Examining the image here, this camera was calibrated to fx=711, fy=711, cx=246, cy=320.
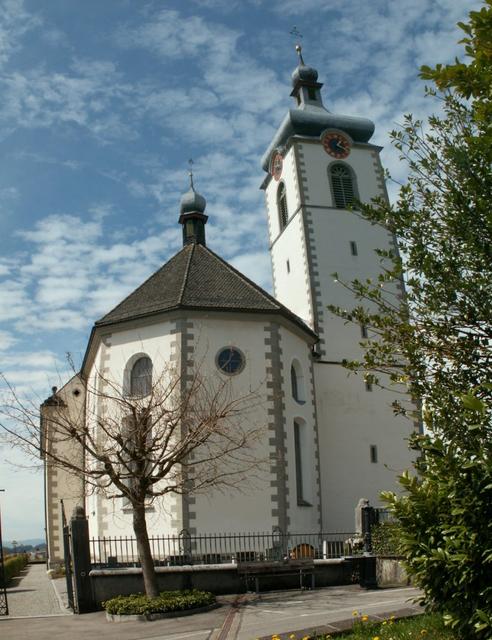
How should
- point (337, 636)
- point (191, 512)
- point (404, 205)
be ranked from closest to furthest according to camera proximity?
point (404, 205)
point (337, 636)
point (191, 512)

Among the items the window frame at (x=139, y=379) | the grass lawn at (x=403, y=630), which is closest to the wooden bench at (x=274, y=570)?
the grass lawn at (x=403, y=630)

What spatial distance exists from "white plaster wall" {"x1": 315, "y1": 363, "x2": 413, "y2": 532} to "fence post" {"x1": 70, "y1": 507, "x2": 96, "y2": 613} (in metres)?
11.3

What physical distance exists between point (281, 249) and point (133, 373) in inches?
432

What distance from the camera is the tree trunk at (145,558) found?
13.7m

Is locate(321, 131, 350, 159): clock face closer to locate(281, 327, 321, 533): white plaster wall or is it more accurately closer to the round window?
locate(281, 327, 321, 533): white plaster wall

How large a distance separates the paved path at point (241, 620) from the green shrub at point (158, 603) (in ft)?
0.87

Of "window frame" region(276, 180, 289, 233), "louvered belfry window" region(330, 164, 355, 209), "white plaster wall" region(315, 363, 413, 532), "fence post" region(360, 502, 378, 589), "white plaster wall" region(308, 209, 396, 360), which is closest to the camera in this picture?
"fence post" region(360, 502, 378, 589)

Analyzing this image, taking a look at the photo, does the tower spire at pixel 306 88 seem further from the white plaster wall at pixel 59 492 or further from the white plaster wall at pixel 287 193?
the white plaster wall at pixel 59 492

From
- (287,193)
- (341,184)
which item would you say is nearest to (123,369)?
(287,193)

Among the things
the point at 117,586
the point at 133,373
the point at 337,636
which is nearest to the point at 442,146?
the point at 337,636

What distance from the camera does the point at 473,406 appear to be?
514cm

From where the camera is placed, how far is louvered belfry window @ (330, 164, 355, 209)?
29.5 meters

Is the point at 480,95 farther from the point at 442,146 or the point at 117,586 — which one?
the point at 117,586

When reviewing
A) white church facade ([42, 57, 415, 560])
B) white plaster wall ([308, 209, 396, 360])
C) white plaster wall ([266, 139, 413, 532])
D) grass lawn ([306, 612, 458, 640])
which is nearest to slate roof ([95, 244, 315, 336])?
white church facade ([42, 57, 415, 560])
